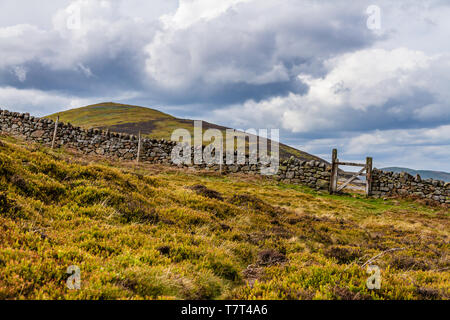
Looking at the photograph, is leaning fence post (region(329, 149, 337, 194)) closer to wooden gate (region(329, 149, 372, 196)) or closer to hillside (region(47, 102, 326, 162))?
wooden gate (region(329, 149, 372, 196))

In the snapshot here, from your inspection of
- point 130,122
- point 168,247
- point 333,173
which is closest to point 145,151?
point 333,173

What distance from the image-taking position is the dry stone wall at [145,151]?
24278mm

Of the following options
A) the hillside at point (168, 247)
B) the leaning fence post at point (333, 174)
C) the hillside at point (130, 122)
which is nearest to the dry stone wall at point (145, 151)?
the leaning fence post at point (333, 174)

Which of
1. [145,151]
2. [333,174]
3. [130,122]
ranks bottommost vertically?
[333,174]

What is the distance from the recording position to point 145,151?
29297 mm

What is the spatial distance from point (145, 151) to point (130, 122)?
7351 centimetres

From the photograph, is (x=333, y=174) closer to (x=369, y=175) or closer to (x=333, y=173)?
(x=333, y=173)

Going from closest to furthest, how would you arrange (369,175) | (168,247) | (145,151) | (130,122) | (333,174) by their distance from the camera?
(168,247) < (369,175) < (333,174) < (145,151) < (130,122)

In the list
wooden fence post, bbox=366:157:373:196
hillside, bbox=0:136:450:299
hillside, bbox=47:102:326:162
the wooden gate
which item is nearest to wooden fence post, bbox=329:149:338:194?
the wooden gate

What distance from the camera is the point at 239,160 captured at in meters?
28.5

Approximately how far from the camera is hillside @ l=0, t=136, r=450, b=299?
14.2 feet

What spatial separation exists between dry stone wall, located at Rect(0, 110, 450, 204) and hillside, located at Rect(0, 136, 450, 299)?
12871 millimetres

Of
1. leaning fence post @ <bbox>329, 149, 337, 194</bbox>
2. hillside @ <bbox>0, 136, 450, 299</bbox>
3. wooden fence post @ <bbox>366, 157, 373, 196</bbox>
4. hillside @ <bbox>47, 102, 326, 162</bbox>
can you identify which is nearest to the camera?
hillside @ <bbox>0, 136, 450, 299</bbox>
